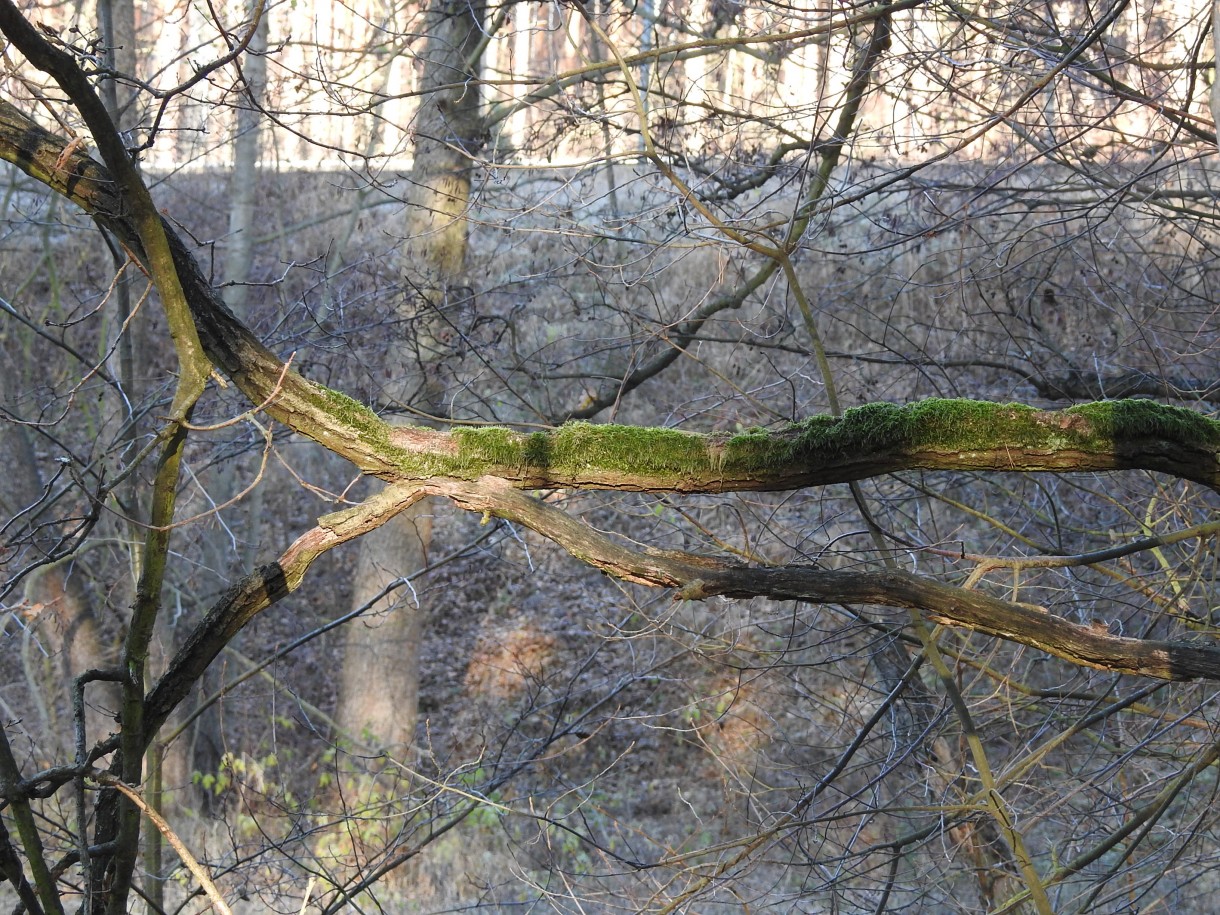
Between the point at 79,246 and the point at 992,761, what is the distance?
35.4 ft

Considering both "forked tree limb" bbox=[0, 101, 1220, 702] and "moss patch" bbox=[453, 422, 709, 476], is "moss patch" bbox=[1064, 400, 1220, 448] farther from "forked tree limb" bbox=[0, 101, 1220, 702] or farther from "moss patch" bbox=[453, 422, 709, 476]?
"moss patch" bbox=[453, 422, 709, 476]

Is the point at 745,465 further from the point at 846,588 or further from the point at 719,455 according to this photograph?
the point at 846,588

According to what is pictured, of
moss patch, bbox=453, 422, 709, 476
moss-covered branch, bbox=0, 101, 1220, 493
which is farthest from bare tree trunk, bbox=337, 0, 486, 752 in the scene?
moss patch, bbox=453, 422, 709, 476

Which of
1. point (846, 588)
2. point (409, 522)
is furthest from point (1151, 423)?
point (409, 522)

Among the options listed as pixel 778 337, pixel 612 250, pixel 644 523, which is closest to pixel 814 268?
pixel 644 523

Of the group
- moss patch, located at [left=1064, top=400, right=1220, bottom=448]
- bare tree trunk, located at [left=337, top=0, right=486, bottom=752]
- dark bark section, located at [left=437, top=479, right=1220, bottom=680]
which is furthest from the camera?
bare tree trunk, located at [left=337, top=0, right=486, bottom=752]

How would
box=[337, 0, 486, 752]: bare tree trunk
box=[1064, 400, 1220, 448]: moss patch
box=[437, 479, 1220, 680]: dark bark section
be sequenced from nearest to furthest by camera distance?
box=[1064, 400, 1220, 448]: moss patch < box=[437, 479, 1220, 680]: dark bark section < box=[337, 0, 486, 752]: bare tree trunk

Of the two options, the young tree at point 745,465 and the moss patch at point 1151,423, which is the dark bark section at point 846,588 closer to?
the young tree at point 745,465

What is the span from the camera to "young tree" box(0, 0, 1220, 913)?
111 inches

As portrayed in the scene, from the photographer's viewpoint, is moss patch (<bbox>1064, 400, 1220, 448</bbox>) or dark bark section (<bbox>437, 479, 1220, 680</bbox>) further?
dark bark section (<bbox>437, 479, 1220, 680</bbox>)

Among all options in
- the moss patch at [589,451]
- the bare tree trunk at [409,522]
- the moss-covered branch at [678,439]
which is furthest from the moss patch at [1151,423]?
the bare tree trunk at [409,522]

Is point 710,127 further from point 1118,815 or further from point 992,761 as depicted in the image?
point 992,761

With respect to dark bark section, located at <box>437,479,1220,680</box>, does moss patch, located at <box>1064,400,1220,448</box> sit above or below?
above

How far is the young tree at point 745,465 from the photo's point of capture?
2.81 meters
